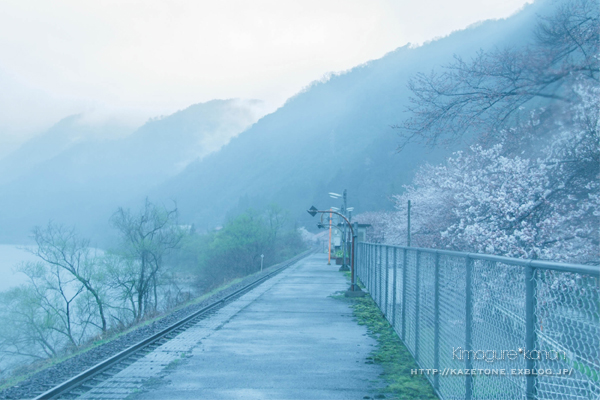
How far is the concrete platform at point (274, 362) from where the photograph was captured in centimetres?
635

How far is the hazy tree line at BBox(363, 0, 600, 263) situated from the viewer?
6656 millimetres

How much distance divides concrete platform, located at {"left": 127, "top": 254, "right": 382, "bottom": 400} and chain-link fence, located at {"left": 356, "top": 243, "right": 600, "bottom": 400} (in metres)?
1.35

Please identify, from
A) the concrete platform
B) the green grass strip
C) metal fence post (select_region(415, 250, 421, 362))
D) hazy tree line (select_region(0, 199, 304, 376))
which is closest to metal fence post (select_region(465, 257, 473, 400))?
the green grass strip

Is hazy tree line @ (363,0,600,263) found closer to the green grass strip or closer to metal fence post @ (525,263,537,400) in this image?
metal fence post @ (525,263,537,400)

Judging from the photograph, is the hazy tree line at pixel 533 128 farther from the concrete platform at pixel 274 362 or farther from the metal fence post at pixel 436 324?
the concrete platform at pixel 274 362

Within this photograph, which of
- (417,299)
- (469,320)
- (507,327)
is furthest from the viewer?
(417,299)

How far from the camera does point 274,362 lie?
798 cm

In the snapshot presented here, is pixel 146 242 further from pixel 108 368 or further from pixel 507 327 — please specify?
pixel 507 327

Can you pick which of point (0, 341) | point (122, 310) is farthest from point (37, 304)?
point (122, 310)

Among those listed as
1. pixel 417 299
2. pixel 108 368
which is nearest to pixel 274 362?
pixel 417 299

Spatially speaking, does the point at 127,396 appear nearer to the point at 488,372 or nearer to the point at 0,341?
the point at 488,372

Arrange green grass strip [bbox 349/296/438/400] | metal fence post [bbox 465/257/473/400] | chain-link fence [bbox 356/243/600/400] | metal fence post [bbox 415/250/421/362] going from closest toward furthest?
1. chain-link fence [bbox 356/243/600/400]
2. metal fence post [bbox 465/257/473/400]
3. green grass strip [bbox 349/296/438/400]
4. metal fence post [bbox 415/250/421/362]

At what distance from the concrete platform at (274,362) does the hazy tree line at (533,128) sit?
406 centimetres

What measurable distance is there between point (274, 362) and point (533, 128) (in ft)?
20.6
